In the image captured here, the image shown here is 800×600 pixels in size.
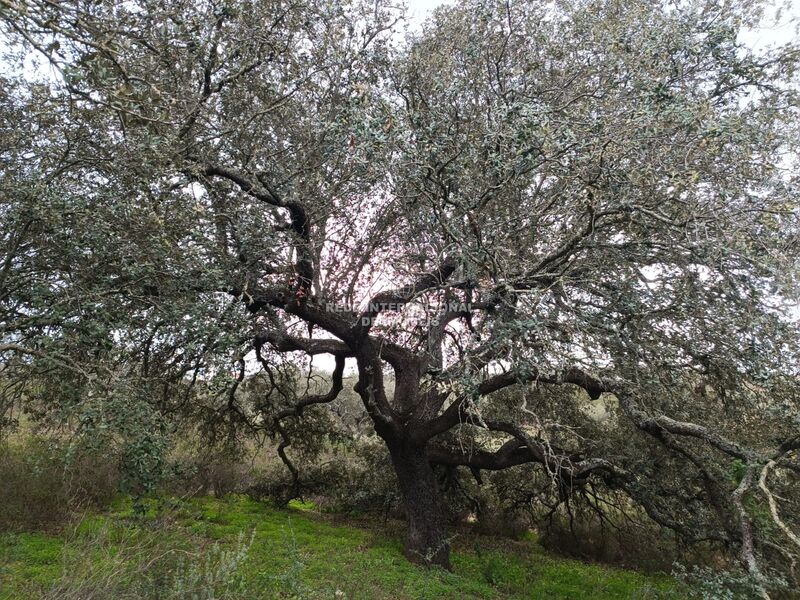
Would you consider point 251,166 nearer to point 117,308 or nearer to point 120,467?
point 117,308

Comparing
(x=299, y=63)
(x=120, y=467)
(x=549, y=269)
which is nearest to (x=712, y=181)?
(x=549, y=269)

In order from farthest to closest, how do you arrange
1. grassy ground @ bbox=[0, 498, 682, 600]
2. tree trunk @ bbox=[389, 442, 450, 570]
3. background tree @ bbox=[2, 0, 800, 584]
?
tree trunk @ bbox=[389, 442, 450, 570] < background tree @ bbox=[2, 0, 800, 584] < grassy ground @ bbox=[0, 498, 682, 600]

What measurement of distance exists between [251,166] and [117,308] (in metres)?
2.37

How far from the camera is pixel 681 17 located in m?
5.65

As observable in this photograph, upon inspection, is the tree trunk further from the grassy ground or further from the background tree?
the background tree

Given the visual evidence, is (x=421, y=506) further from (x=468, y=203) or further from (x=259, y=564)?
(x=468, y=203)

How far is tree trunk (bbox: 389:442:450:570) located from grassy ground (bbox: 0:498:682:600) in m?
0.40

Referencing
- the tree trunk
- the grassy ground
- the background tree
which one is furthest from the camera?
the tree trunk

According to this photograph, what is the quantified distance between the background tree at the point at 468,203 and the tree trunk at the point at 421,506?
1886 mm

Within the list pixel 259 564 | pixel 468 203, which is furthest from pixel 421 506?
pixel 468 203

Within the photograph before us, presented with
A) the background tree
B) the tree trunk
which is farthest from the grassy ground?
the background tree

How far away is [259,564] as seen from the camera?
728 centimetres

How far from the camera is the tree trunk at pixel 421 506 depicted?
8.54 metres

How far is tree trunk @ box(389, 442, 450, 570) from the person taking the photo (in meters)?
8.54
